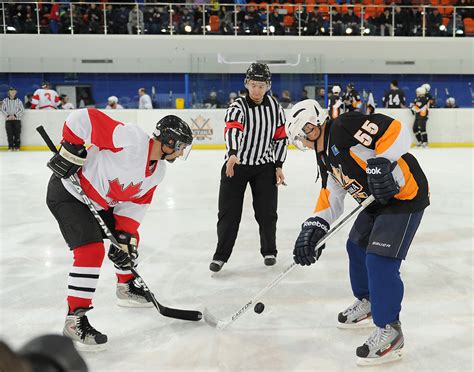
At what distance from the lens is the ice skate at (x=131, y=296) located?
2752 mm

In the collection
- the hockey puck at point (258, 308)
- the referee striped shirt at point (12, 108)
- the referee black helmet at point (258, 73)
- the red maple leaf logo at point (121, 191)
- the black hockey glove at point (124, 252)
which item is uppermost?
the referee black helmet at point (258, 73)

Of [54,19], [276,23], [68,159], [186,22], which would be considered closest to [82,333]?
[68,159]

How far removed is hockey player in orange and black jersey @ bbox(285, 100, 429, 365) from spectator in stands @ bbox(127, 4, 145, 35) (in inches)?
471

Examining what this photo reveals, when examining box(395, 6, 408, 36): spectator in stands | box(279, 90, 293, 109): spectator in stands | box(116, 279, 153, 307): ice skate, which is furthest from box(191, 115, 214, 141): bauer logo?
box(116, 279, 153, 307): ice skate

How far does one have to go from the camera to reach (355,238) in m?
2.37

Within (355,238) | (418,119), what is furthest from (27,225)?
(418,119)

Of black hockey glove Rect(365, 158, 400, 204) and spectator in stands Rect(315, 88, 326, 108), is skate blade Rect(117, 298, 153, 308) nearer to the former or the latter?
black hockey glove Rect(365, 158, 400, 204)

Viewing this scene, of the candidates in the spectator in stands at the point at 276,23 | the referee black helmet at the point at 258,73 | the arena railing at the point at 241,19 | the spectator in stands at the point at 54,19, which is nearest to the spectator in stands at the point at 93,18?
the arena railing at the point at 241,19

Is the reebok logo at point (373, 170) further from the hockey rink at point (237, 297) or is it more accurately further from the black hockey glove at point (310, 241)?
the hockey rink at point (237, 297)

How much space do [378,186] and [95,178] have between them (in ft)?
3.97

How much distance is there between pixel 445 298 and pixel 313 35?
11.6 meters

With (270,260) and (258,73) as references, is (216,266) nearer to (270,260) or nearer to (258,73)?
(270,260)

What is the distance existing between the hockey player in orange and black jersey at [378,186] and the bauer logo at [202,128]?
8.61 metres

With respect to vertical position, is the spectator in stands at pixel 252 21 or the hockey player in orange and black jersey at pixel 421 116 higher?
the spectator in stands at pixel 252 21
